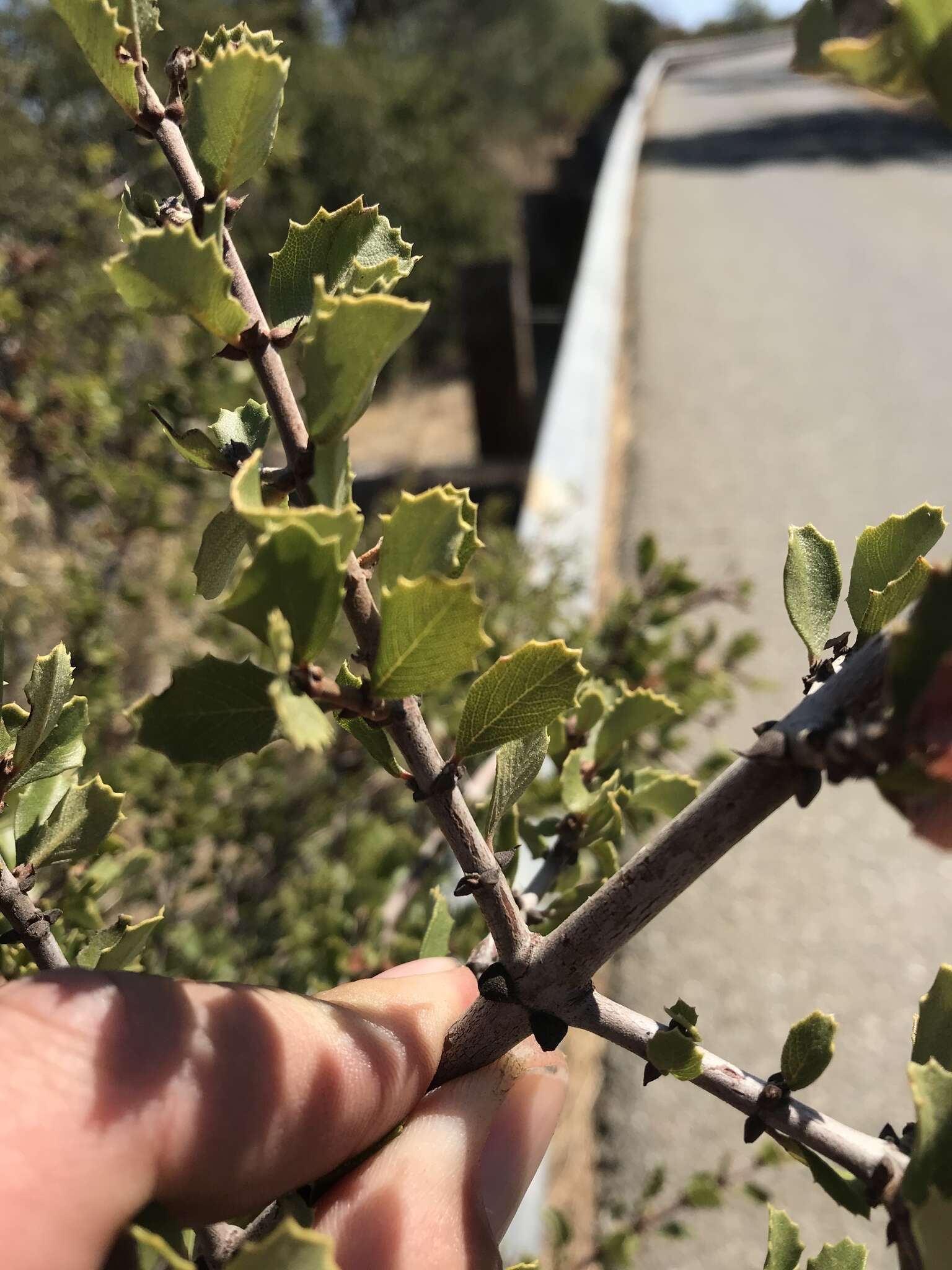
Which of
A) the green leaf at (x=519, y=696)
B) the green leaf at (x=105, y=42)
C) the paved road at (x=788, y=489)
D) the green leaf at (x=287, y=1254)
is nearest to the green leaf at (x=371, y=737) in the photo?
the green leaf at (x=519, y=696)

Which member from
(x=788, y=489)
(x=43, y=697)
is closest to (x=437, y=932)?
(x=43, y=697)

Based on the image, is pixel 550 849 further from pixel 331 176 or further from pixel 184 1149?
pixel 331 176

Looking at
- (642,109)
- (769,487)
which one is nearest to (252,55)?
(769,487)

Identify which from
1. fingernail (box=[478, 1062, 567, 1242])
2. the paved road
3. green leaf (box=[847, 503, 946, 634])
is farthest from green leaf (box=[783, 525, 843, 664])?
the paved road

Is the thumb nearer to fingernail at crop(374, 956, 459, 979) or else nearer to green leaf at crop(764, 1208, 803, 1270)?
fingernail at crop(374, 956, 459, 979)

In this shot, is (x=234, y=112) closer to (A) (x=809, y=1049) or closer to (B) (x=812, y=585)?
(B) (x=812, y=585)

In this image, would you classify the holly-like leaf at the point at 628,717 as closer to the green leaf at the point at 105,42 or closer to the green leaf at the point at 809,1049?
the green leaf at the point at 809,1049
